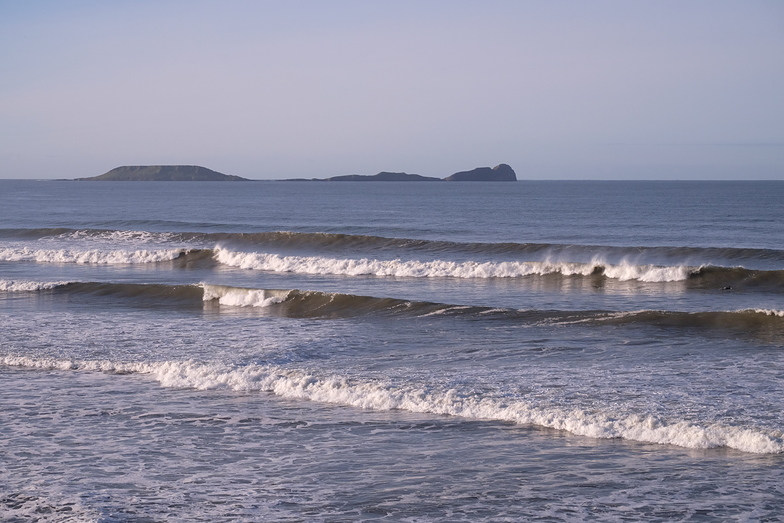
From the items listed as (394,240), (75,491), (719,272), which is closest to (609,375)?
(75,491)

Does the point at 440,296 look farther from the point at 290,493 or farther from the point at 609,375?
the point at 290,493

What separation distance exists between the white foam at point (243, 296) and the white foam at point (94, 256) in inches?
440

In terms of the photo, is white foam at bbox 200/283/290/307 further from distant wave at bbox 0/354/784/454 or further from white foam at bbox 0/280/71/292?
distant wave at bbox 0/354/784/454

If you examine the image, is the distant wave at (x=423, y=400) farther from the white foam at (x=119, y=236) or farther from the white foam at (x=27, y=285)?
the white foam at (x=119, y=236)

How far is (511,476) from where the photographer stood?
312 inches

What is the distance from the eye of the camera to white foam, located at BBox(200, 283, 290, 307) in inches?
805

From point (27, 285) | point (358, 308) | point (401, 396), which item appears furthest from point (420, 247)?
point (401, 396)

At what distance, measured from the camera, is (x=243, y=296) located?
20828 millimetres

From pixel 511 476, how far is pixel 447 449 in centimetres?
105

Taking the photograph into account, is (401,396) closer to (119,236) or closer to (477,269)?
(477,269)

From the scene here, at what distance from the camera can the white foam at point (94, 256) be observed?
3161cm

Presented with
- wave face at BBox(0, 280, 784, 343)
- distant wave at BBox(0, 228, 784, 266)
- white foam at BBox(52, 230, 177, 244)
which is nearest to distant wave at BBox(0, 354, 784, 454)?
wave face at BBox(0, 280, 784, 343)

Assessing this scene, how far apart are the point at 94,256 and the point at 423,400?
2505cm

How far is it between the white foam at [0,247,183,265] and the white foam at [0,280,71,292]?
288 inches
